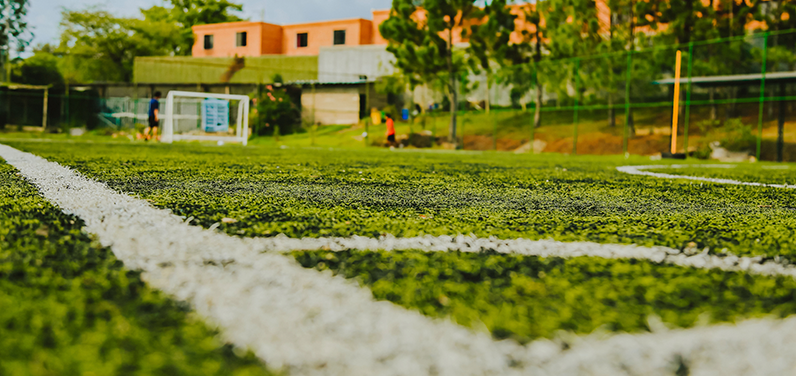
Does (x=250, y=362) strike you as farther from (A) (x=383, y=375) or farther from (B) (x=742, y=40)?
(B) (x=742, y=40)

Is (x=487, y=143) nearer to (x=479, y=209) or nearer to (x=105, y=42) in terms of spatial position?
(x=479, y=209)

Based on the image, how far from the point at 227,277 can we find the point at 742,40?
1488cm

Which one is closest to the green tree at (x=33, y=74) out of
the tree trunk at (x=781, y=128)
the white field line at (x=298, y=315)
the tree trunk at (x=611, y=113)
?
the tree trunk at (x=611, y=113)

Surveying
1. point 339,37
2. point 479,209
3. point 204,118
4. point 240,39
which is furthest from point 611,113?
point 240,39

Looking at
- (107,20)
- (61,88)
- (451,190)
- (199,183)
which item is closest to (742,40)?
(451,190)

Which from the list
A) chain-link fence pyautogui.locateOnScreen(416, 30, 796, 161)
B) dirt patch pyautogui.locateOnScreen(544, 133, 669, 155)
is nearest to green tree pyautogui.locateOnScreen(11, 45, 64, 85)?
chain-link fence pyautogui.locateOnScreen(416, 30, 796, 161)

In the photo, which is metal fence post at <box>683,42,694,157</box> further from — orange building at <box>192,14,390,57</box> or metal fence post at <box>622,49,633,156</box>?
orange building at <box>192,14,390,57</box>

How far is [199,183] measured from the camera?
132 inches

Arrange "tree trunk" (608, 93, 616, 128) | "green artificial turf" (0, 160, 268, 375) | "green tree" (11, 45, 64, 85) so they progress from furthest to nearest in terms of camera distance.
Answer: "green tree" (11, 45, 64, 85) < "tree trunk" (608, 93, 616, 128) < "green artificial turf" (0, 160, 268, 375)

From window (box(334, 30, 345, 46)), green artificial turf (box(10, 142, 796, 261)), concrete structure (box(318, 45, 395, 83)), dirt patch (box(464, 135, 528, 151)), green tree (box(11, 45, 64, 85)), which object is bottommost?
green artificial turf (box(10, 142, 796, 261))

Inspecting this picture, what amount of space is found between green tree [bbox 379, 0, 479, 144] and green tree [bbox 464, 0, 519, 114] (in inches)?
19.7

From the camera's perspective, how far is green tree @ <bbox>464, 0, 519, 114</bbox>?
20.8 m

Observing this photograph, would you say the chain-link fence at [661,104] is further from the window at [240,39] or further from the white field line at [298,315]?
the window at [240,39]

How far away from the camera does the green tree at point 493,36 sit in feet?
68.3
